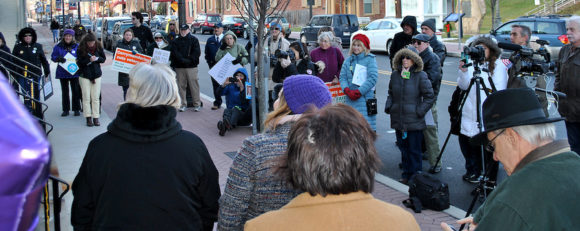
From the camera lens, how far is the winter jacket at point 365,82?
310 inches

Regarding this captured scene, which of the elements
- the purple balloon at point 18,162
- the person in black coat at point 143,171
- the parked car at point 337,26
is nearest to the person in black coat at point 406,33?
the person in black coat at point 143,171

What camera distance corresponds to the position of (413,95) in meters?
6.72

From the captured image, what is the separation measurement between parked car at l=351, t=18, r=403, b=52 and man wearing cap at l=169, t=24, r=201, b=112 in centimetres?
1416

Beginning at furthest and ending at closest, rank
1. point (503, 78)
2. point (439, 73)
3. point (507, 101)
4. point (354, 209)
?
point (439, 73) < point (503, 78) < point (507, 101) < point (354, 209)

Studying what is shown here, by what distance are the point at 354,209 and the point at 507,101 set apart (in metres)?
1.04

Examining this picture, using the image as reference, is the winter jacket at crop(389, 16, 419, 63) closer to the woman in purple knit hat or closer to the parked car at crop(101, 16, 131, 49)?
the woman in purple knit hat

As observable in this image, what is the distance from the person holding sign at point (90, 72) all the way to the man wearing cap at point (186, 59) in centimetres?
179

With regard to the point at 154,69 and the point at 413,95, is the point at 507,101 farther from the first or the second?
the point at 413,95

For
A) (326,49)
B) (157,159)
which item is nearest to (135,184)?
(157,159)

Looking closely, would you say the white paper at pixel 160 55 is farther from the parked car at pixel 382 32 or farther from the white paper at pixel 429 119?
the parked car at pixel 382 32

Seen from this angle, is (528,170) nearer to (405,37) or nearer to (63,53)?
(405,37)

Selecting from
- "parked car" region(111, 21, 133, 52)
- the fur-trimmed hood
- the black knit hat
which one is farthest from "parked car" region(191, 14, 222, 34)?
the black knit hat

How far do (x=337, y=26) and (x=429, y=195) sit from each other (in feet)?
79.6

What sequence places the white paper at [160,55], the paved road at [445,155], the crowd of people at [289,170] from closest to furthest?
the crowd of people at [289,170], the paved road at [445,155], the white paper at [160,55]
